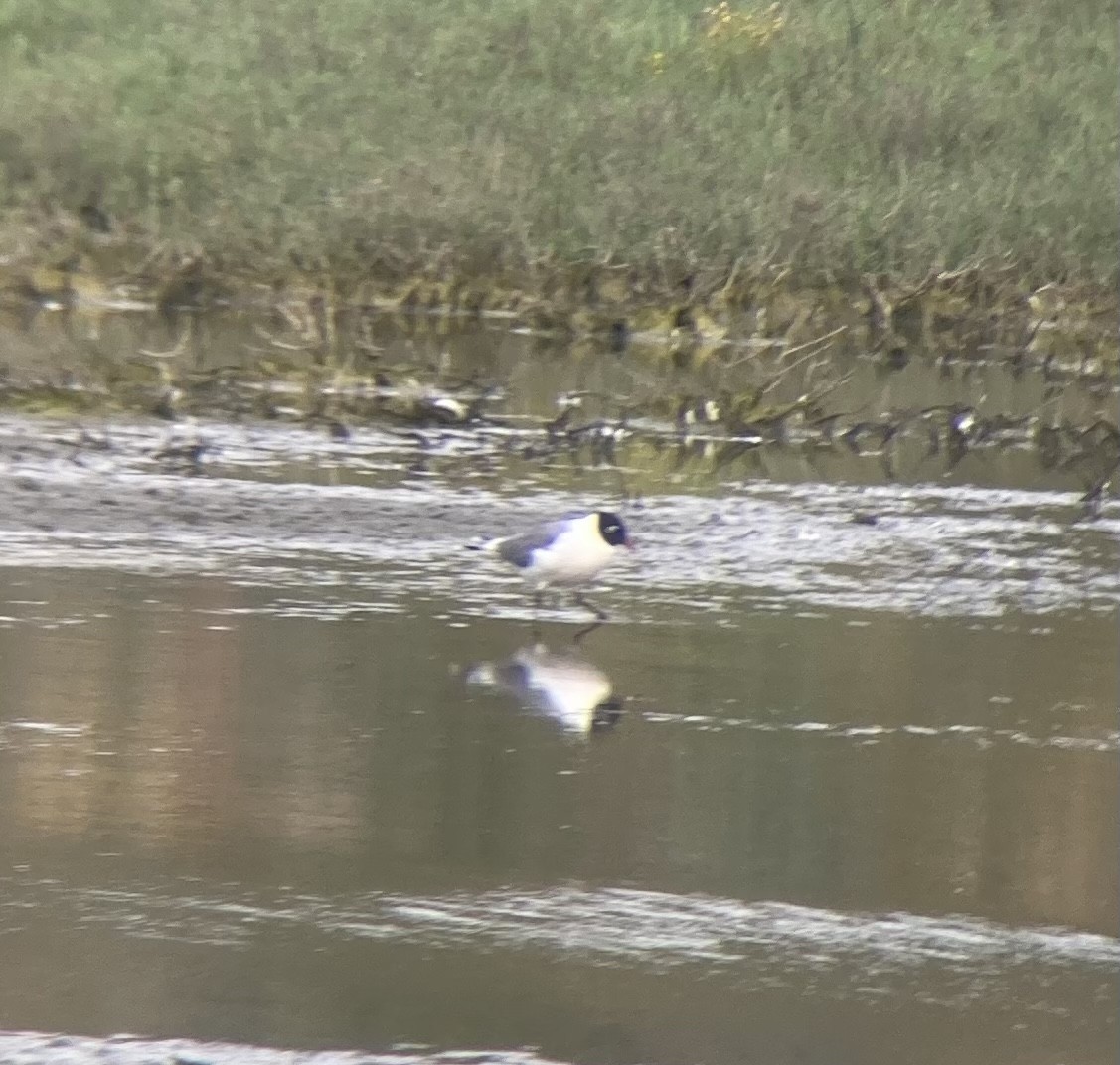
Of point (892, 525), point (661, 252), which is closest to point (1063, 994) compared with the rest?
point (892, 525)

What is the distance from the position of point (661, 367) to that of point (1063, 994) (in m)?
19.9

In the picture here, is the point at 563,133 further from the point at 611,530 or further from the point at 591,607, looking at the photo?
the point at 611,530

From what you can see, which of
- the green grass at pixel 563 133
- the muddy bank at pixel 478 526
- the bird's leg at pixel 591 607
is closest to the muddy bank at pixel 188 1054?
the bird's leg at pixel 591 607

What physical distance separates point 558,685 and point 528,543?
1.65 meters

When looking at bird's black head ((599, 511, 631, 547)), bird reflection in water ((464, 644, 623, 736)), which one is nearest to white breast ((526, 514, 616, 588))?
bird's black head ((599, 511, 631, 547))

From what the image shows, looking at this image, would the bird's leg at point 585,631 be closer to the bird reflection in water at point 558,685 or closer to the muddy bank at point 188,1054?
the bird reflection in water at point 558,685

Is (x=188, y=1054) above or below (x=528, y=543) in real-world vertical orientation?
above

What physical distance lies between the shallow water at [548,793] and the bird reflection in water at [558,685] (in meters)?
0.03

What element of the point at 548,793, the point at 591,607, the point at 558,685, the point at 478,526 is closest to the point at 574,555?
the point at 591,607

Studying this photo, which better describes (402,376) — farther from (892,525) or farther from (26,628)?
(26,628)

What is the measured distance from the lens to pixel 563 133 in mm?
33844

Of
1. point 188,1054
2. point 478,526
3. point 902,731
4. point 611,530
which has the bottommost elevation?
point 478,526

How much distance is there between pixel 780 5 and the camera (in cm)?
3862

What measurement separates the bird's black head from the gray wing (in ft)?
0.51
